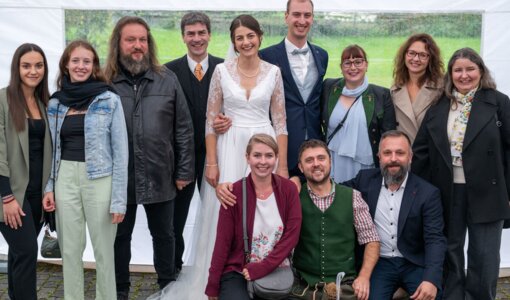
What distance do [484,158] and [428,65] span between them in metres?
0.79

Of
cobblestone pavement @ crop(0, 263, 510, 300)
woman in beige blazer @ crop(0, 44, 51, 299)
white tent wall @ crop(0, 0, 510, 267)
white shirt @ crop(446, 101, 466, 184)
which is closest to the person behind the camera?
woman in beige blazer @ crop(0, 44, 51, 299)

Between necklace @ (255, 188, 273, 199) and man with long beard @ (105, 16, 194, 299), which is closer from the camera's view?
necklace @ (255, 188, 273, 199)

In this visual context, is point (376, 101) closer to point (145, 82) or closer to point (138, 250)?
point (145, 82)

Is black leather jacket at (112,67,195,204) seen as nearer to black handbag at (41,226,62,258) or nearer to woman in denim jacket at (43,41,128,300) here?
→ woman in denim jacket at (43,41,128,300)

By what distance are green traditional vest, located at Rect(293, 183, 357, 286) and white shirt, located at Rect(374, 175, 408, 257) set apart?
0.21m

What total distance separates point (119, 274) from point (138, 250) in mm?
1274

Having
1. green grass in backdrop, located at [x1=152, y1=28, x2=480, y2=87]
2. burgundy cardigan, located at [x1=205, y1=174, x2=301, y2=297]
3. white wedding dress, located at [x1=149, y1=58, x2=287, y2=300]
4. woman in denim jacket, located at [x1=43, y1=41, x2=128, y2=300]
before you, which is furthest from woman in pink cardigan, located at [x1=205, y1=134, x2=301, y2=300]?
green grass in backdrop, located at [x1=152, y1=28, x2=480, y2=87]

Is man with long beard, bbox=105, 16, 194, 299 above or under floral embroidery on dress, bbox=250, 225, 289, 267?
above

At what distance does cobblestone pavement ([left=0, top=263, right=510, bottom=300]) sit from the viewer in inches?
197

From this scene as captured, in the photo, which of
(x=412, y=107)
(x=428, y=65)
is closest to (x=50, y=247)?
(x=412, y=107)

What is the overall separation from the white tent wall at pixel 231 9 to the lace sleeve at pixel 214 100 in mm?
1114

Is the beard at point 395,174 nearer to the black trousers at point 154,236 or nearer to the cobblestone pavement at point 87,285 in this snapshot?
the black trousers at point 154,236

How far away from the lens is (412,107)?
14.1ft

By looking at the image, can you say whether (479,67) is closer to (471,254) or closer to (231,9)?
(471,254)
